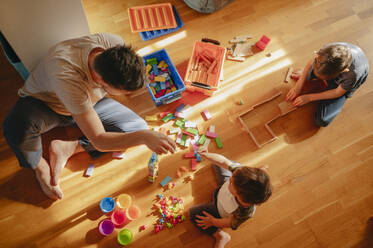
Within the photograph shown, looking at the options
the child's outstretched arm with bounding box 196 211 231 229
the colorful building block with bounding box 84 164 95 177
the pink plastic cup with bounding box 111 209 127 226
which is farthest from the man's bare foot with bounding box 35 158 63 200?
the child's outstretched arm with bounding box 196 211 231 229

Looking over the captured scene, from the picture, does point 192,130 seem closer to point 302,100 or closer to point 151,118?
point 151,118

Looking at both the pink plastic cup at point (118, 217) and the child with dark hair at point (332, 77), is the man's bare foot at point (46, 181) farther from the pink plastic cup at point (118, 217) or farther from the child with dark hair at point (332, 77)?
the child with dark hair at point (332, 77)

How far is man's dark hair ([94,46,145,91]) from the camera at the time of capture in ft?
4.21

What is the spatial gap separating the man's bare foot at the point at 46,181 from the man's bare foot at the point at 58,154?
0.03m

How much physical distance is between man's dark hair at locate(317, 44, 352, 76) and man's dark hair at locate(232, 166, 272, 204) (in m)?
0.95

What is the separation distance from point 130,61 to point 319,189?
187 centimetres

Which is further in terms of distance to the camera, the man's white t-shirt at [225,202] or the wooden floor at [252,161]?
the wooden floor at [252,161]

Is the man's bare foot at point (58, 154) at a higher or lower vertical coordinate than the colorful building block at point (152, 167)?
higher

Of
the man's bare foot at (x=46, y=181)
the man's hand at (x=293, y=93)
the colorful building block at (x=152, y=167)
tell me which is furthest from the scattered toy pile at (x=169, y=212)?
the man's hand at (x=293, y=93)

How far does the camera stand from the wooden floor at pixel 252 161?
197 cm

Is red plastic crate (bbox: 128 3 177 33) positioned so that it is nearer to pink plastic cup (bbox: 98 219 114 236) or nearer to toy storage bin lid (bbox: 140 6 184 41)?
toy storage bin lid (bbox: 140 6 184 41)

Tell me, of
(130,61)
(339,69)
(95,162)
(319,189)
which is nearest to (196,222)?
(95,162)

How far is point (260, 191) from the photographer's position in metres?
1.50

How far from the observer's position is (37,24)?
5.43 feet
